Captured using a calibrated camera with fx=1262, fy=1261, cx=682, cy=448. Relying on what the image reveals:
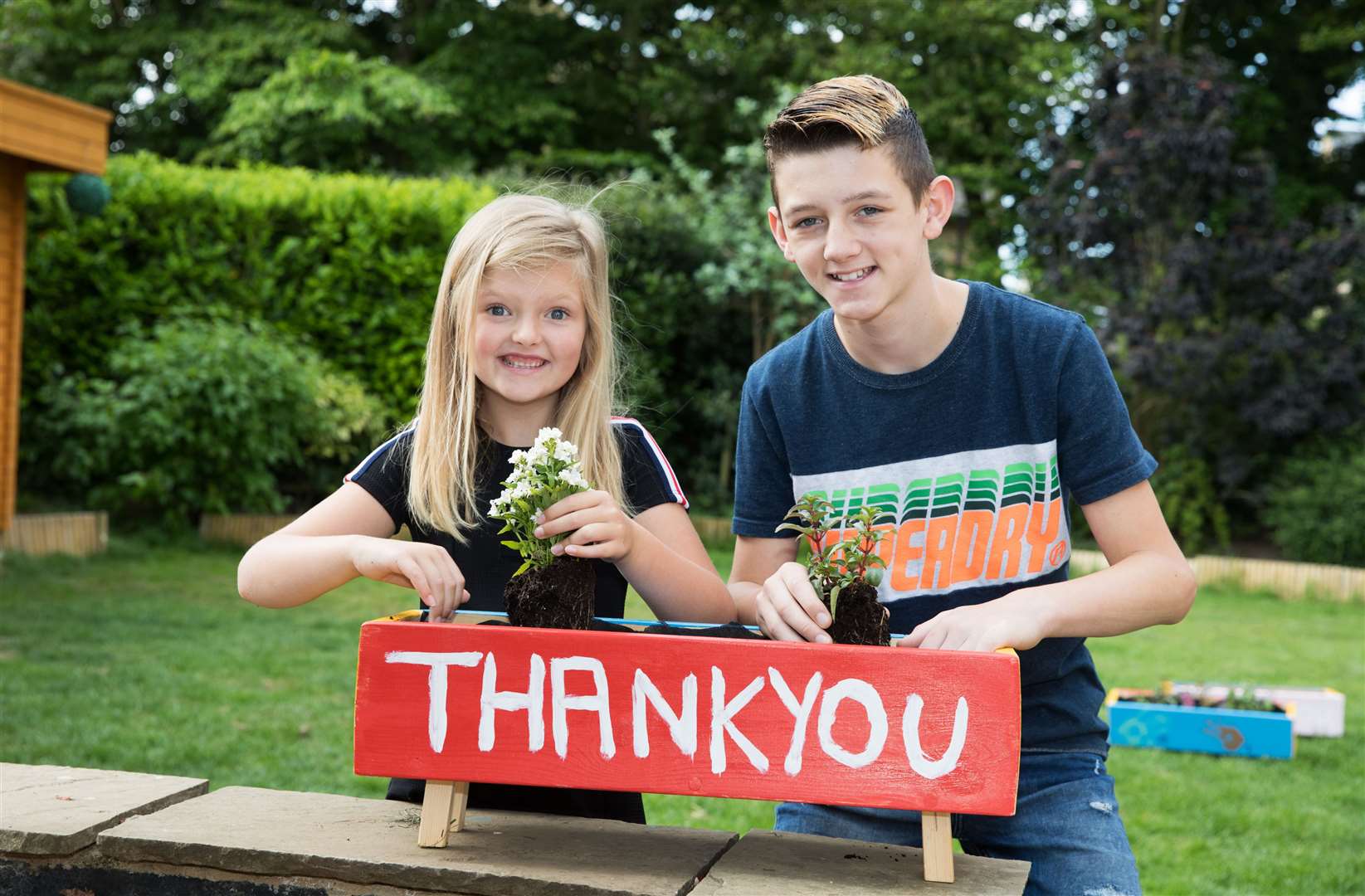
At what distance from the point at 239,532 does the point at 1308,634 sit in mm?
7443

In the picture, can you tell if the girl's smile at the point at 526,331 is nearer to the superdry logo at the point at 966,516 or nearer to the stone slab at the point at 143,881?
the superdry logo at the point at 966,516

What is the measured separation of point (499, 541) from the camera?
2.12m

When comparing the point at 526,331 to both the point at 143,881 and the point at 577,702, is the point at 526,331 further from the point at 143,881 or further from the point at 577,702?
the point at 143,881

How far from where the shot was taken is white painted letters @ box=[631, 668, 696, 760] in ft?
4.72

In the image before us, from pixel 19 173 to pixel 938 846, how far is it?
8719 millimetres

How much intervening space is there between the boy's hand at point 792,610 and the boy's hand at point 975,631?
121 mm

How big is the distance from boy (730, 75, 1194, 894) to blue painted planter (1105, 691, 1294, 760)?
11.3ft

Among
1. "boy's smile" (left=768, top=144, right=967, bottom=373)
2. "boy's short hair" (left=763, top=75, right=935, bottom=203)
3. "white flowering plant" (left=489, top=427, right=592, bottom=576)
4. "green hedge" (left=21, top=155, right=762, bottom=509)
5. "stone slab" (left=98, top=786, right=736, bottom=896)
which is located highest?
"green hedge" (left=21, top=155, right=762, bottom=509)

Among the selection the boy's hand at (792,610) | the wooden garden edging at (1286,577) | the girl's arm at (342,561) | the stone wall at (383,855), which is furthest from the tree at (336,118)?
the boy's hand at (792,610)

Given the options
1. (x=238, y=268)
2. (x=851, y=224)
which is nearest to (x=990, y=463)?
(x=851, y=224)

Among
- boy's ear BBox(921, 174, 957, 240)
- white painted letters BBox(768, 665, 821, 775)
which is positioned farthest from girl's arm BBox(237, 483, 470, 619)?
boy's ear BBox(921, 174, 957, 240)

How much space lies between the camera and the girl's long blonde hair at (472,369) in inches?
82.0

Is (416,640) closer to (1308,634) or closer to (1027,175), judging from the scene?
(1308,634)

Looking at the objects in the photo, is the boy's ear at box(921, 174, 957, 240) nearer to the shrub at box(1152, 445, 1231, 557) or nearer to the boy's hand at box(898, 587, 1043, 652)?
the boy's hand at box(898, 587, 1043, 652)
